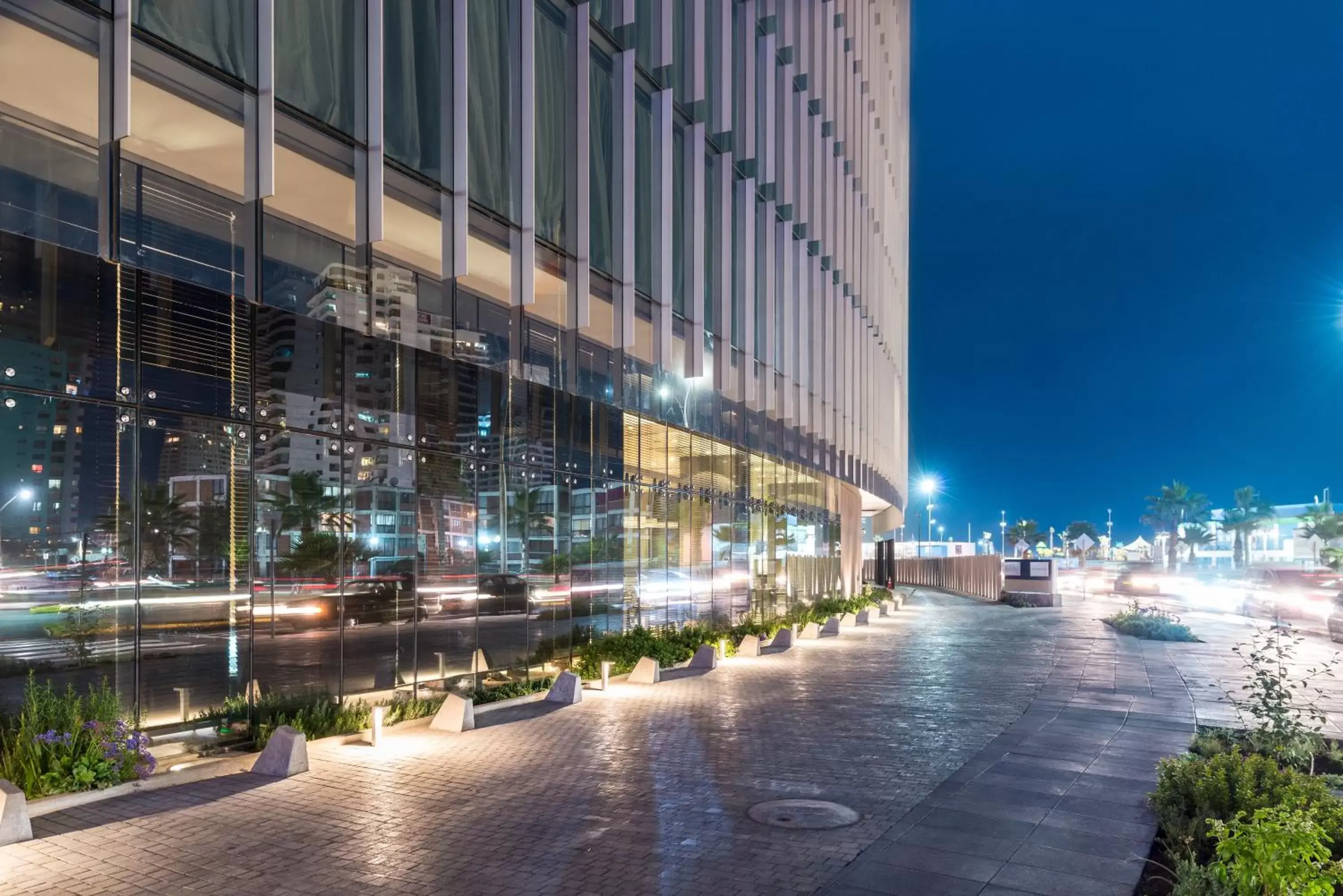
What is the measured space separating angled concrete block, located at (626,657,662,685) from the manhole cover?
8.71 m

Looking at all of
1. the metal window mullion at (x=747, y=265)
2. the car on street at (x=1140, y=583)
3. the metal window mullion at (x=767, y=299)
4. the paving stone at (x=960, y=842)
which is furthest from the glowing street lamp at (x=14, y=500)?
the car on street at (x=1140, y=583)

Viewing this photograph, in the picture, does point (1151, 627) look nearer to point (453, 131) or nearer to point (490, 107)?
point (490, 107)

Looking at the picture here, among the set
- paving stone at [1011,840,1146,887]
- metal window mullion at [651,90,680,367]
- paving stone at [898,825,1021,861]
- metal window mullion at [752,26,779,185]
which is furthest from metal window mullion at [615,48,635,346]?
paving stone at [1011,840,1146,887]

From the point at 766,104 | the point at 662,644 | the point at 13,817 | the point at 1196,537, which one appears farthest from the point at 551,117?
the point at 1196,537

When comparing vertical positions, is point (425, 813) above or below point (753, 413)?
below

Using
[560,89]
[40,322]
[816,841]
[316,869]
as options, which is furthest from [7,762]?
[560,89]

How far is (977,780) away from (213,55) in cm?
1257

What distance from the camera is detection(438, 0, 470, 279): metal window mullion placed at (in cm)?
1508

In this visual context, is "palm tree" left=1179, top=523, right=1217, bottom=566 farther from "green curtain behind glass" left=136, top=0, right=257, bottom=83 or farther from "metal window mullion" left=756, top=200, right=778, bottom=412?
"green curtain behind glass" left=136, top=0, right=257, bottom=83

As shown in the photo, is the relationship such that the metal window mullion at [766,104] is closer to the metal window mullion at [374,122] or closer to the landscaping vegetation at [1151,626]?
the metal window mullion at [374,122]

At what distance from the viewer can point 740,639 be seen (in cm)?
2455

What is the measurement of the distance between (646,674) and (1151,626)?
58.3 ft

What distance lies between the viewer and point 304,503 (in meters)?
13.8

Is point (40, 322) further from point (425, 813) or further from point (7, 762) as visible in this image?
point (425, 813)
